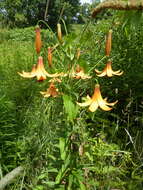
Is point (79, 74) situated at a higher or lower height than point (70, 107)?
higher

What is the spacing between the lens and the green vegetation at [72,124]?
63.3 inches

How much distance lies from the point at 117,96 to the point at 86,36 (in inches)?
49.6

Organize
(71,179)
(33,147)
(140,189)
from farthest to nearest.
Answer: (33,147)
(140,189)
(71,179)

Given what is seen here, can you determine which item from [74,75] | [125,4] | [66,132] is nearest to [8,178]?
[66,132]

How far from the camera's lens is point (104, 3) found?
1050 mm

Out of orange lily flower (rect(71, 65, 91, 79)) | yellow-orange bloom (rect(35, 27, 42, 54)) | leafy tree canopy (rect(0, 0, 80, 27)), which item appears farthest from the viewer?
leafy tree canopy (rect(0, 0, 80, 27))

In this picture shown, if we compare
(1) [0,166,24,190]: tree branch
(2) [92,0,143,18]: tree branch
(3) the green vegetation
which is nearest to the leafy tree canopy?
(3) the green vegetation

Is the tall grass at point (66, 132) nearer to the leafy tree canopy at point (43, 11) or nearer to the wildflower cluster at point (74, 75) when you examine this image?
the wildflower cluster at point (74, 75)

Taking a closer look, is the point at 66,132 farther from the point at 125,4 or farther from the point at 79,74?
the point at 125,4

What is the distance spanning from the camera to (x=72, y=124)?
5.45 feet

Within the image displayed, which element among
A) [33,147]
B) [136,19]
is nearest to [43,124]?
[33,147]

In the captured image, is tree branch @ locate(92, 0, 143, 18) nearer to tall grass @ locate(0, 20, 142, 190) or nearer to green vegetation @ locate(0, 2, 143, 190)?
green vegetation @ locate(0, 2, 143, 190)

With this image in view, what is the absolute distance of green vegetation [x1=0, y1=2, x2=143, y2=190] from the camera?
161 cm

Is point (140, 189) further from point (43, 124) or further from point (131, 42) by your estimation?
point (131, 42)
